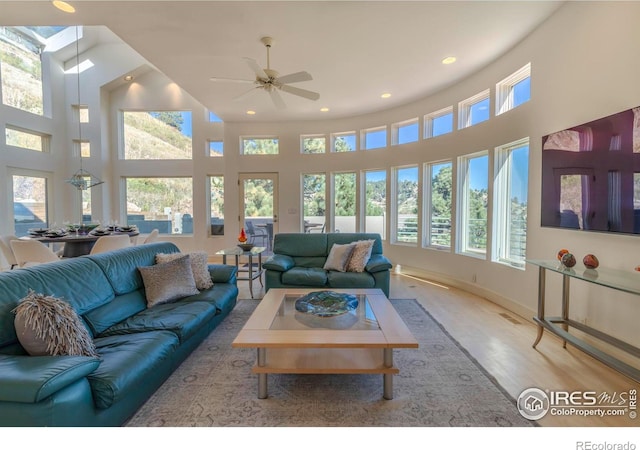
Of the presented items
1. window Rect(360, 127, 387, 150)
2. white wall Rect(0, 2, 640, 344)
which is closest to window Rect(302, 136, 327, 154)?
white wall Rect(0, 2, 640, 344)

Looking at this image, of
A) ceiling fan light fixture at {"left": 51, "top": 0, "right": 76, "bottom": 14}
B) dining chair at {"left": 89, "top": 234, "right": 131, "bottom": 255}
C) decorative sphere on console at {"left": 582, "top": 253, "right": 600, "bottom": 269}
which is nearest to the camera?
decorative sphere on console at {"left": 582, "top": 253, "right": 600, "bottom": 269}

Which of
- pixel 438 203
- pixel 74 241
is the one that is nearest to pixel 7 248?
pixel 74 241

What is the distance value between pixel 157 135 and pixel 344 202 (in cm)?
494

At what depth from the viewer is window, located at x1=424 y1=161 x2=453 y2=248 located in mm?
4867

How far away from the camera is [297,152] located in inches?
254

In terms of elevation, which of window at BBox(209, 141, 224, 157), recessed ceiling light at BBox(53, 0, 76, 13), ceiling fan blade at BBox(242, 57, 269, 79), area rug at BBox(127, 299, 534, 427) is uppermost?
recessed ceiling light at BBox(53, 0, 76, 13)

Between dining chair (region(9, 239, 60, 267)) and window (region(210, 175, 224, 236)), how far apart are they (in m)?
3.28

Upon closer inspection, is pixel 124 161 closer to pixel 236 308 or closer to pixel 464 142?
pixel 236 308

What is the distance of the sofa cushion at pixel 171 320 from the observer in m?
2.12

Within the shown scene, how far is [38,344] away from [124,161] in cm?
685

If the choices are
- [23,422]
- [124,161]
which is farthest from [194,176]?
[23,422]

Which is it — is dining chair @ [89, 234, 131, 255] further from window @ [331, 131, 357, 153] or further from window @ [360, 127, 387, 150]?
window @ [360, 127, 387, 150]

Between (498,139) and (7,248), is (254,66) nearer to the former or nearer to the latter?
(498,139)

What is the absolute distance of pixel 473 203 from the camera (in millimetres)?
4402
